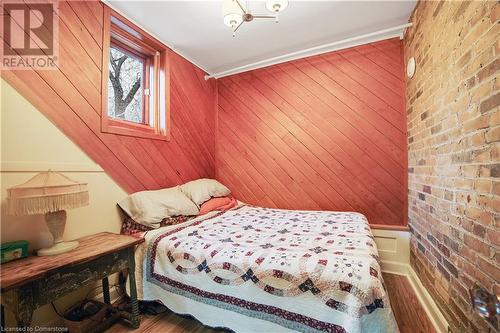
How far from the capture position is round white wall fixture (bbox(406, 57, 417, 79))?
207 cm

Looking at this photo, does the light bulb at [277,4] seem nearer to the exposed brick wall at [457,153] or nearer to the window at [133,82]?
the exposed brick wall at [457,153]

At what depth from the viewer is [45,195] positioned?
1237 millimetres

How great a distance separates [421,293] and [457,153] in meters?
1.22

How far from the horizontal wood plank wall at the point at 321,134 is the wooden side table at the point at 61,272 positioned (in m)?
1.80

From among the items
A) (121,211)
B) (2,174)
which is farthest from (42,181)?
(121,211)

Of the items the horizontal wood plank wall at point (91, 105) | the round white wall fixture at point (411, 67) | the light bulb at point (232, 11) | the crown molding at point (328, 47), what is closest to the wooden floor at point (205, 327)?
the horizontal wood plank wall at point (91, 105)

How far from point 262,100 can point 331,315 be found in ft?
8.36

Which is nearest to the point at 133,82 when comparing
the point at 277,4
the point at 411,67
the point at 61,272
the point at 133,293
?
the point at 277,4

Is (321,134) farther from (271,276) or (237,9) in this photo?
(271,276)

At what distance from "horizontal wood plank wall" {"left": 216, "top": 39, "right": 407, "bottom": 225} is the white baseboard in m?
0.44

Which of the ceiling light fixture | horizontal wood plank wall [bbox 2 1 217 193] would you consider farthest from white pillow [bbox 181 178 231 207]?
the ceiling light fixture

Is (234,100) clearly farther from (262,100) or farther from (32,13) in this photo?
(32,13)

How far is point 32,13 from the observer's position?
151cm

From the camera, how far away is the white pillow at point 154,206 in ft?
6.26
